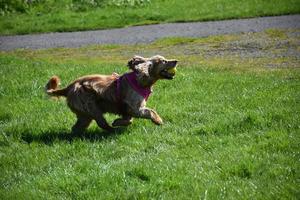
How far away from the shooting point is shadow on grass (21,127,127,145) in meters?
8.74

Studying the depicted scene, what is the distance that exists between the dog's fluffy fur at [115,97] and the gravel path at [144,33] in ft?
42.6

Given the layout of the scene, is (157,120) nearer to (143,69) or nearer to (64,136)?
(143,69)

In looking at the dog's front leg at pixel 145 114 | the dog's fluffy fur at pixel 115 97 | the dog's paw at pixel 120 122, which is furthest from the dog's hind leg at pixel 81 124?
the dog's front leg at pixel 145 114

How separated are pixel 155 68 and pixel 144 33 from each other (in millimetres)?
15417

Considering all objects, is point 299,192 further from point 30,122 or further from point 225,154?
point 30,122

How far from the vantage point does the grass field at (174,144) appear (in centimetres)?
650

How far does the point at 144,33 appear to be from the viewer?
2411cm

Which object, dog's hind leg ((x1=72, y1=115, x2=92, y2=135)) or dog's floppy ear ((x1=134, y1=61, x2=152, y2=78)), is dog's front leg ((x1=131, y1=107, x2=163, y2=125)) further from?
dog's hind leg ((x1=72, y1=115, x2=92, y2=135))

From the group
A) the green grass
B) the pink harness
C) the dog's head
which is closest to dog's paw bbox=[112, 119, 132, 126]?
the pink harness

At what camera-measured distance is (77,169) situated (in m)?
7.38

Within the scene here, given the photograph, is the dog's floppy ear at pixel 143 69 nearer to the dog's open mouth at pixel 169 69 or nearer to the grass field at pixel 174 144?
the dog's open mouth at pixel 169 69

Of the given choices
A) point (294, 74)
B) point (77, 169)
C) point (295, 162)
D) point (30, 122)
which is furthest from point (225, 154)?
point (294, 74)

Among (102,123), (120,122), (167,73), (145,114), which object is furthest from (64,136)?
(167,73)

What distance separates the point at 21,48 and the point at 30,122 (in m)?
13.9
